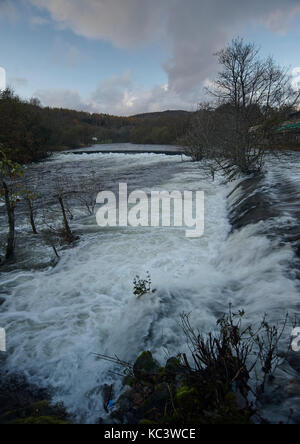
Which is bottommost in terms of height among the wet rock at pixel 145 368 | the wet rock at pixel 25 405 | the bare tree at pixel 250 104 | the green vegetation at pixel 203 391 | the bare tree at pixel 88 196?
the wet rock at pixel 25 405

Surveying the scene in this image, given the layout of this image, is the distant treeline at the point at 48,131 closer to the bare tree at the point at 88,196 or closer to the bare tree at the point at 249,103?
the bare tree at the point at 88,196

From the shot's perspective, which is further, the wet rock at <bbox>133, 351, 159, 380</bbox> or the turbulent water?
the turbulent water

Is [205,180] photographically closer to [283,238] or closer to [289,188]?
[289,188]

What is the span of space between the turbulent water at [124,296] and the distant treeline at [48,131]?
3.53 meters

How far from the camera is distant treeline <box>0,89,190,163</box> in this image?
31.5 m

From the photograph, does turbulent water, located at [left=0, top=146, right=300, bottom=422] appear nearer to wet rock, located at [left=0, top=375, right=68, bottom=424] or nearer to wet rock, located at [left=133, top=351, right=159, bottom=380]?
wet rock, located at [left=0, top=375, right=68, bottom=424]

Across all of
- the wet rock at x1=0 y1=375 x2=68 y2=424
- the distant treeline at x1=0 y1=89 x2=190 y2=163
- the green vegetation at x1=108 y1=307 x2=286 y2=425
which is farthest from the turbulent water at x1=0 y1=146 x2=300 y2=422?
the distant treeline at x1=0 y1=89 x2=190 y2=163

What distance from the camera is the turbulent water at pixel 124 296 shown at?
3721 millimetres

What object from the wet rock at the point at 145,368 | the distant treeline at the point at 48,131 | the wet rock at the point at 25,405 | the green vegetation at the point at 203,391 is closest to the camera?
the green vegetation at the point at 203,391

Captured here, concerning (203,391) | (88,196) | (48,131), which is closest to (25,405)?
(203,391)

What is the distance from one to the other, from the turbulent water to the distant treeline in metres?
3.53

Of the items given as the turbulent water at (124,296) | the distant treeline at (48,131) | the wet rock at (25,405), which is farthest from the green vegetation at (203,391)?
the distant treeline at (48,131)

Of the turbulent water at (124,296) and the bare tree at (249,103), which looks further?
the bare tree at (249,103)

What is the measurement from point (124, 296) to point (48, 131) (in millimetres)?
49211
